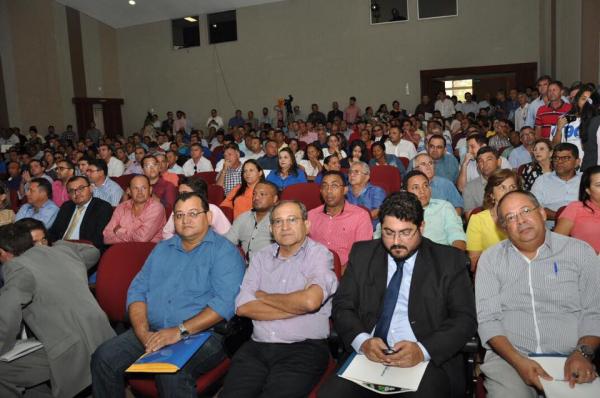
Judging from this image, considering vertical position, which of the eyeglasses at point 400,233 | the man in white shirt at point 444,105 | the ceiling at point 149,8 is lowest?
the eyeglasses at point 400,233

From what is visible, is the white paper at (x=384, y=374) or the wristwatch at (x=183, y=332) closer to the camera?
the white paper at (x=384, y=374)

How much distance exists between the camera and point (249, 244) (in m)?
3.42

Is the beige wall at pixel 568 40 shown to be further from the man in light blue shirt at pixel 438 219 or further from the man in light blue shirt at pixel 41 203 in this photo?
the man in light blue shirt at pixel 41 203

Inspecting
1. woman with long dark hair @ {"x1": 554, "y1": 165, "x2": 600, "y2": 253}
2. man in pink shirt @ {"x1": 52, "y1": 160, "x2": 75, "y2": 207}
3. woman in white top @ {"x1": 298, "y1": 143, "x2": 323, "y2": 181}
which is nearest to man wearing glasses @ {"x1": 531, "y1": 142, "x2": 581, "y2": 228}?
woman with long dark hair @ {"x1": 554, "y1": 165, "x2": 600, "y2": 253}

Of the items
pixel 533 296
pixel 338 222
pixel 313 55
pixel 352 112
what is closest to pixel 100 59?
pixel 313 55

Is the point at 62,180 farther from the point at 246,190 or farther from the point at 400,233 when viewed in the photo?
the point at 400,233

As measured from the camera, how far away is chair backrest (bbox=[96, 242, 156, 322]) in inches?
107

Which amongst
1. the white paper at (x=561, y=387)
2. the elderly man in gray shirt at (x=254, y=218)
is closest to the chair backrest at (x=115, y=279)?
the elderly man in gray shirt at (x=254, y=218)

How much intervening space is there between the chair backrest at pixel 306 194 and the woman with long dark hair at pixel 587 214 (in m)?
2.10

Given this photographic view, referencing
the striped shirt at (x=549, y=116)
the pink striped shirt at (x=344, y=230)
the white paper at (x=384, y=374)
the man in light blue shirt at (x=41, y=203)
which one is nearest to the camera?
the white paper at (x=384, y=374)

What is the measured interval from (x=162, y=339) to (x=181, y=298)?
0.24 m

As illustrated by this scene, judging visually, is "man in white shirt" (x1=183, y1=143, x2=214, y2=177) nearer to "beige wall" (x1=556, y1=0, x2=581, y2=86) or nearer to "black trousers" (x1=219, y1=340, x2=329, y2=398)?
"black trousers" (x1=219, y1=340, x2=329, y2=398)

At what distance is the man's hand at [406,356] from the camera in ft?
Answer: 6.45

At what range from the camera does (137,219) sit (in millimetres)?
3916
